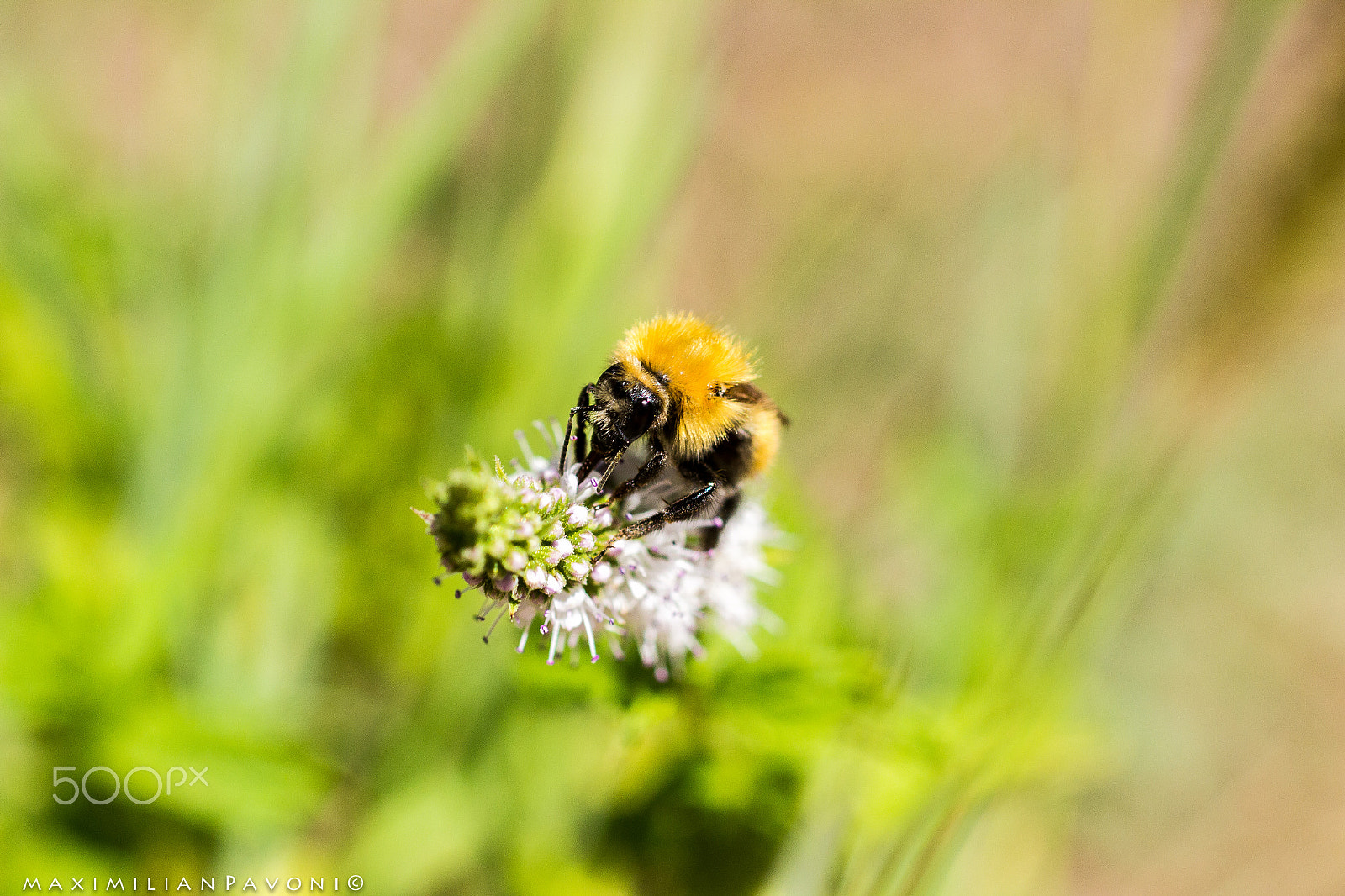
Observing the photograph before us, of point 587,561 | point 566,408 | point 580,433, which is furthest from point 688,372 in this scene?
point 566,408

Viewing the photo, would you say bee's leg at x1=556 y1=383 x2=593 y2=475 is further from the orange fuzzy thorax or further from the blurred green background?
the blurred green background

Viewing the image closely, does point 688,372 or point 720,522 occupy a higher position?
point 688,372

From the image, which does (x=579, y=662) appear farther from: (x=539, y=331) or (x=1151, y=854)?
(x=1151, y=854)

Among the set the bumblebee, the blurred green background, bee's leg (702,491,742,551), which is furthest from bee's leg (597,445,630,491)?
the blurred green background

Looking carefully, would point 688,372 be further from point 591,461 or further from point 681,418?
point 591,461

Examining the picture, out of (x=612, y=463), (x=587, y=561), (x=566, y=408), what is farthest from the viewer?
(x=566, y=408)

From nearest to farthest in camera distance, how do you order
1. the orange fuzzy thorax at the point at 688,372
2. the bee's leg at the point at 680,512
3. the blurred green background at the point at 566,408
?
the bee's leg at the point at 680,512, the orange fuzzy thorax at the point at 688,372, the blurred green background at the point at 566,408

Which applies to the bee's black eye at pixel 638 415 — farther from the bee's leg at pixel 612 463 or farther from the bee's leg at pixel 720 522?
the bee's leg at pixel 720 522

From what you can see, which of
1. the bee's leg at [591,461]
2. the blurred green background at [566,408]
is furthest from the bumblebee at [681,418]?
the blurred green background at [566,408]
